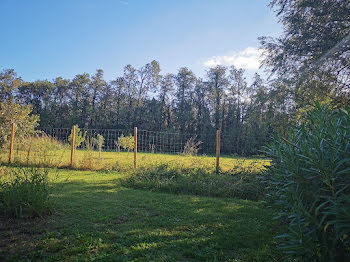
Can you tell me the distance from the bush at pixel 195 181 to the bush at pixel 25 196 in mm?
2999

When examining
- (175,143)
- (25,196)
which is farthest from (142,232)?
(175,143)

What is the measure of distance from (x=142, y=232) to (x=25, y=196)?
1940mm

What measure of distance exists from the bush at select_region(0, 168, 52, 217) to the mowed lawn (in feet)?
0.49

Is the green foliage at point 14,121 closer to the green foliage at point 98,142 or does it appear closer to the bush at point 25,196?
the green foliage at point 98,142

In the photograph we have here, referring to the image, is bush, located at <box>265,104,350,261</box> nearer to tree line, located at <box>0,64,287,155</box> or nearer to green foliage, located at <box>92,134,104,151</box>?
green foliage, located at <box>92,134,104,151</box>

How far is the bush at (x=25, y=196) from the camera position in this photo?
10.8 feet

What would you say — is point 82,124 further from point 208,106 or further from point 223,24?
point 223,24

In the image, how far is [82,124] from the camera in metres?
37.6

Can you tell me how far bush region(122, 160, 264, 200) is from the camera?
5.52 metres

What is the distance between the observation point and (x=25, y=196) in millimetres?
3338

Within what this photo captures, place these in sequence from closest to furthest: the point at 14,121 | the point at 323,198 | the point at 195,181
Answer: the point at 323,198
the point at 195,181
the point at 14,121

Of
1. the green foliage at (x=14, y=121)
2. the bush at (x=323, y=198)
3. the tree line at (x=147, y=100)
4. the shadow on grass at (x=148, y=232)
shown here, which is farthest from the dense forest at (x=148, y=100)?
the bush at (x=323, y=198)

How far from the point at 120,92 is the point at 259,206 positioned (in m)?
38.9

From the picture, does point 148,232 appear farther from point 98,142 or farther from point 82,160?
point 98,142
